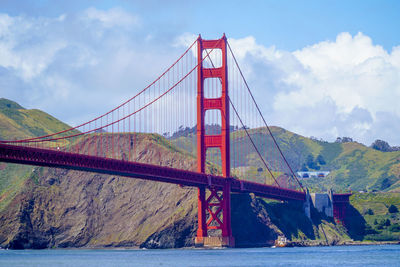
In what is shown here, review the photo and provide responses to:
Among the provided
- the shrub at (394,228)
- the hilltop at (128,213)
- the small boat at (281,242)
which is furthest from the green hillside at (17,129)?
the shrub at (394,228)

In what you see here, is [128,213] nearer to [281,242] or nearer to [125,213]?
[125,213]

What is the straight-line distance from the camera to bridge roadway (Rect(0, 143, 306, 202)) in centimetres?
7394

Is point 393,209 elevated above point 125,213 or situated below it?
above

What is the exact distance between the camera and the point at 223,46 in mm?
95062

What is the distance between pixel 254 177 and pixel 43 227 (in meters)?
47.3

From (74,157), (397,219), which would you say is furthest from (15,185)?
(397,219)

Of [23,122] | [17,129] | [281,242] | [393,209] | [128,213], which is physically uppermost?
[23,122]

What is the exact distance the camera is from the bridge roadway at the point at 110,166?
73.9 metres

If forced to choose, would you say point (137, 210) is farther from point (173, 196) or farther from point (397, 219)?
point (397, 219)

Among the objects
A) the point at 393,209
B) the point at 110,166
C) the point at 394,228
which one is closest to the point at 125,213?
the point at 110,166

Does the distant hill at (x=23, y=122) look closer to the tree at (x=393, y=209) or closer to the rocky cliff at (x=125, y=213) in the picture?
the rocky cliff at (x=125, y=213)

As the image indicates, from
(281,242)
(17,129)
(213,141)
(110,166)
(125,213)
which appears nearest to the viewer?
(110,166)

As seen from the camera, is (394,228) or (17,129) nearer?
(394,228)

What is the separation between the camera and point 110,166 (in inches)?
3206
